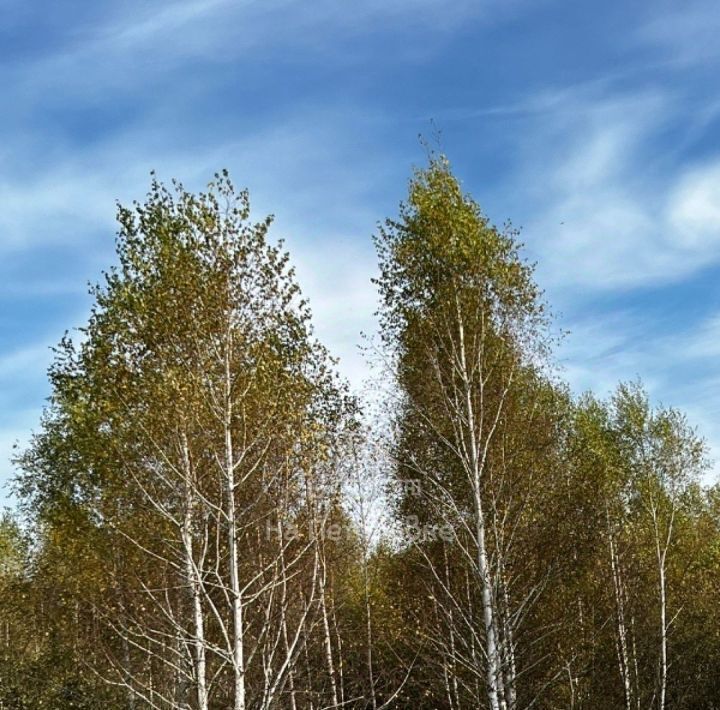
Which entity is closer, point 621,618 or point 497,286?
point 497,286

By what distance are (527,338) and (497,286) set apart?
1218mm

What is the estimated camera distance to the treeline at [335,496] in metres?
13.2

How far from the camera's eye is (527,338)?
1653cm

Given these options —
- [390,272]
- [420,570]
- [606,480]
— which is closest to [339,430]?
[390,272]

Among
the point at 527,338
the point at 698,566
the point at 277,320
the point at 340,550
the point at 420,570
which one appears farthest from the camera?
the point at 698,566

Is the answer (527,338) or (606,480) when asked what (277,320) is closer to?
(527,338)

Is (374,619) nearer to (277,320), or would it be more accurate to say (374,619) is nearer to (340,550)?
(340,550)

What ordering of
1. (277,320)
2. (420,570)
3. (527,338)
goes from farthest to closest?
(420,570) → (527,338) → (277,320)

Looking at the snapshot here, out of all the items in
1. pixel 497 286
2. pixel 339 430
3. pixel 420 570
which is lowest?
pixel 420 570

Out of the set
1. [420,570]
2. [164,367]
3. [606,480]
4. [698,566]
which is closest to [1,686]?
[420,570]

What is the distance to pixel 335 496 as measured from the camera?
14.8 meters

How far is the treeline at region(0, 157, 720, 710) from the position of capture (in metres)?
13.2

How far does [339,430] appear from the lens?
17.2 m

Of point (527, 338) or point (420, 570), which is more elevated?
point (527, 338)
